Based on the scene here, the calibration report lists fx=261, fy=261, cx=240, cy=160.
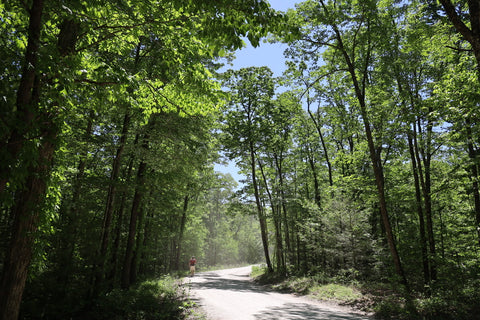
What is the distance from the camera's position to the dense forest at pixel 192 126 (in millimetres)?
3592

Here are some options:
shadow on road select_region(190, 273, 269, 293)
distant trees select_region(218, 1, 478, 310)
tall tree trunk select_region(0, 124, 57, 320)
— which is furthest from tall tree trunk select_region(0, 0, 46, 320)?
shadow on road select_region(190, 273, 269, 293)

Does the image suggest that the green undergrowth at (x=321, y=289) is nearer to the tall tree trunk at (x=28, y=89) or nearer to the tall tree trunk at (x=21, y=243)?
the tall tree trunk at (x=21, y=243)

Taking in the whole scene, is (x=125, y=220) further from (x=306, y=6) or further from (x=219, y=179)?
(x=306, y=6)

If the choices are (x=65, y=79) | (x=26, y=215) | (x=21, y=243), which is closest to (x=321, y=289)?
(x=21, y=243)

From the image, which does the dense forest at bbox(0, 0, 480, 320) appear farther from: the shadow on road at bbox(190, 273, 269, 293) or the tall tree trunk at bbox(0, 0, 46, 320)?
the shadow on road at bbox(190, 273, 269, 293)

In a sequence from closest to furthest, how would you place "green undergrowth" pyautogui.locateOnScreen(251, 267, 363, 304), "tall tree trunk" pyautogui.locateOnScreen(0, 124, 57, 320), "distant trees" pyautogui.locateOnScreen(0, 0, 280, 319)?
1. "distant trees" pyautogui.locateOnScreen(0, 0, 280, 319)
2. "tall tree trunk" pyautogui.locateOnScreen(0, 124, 57, 320)
3. "green undergrowth" pyautogui.locateOnScreen(251, 267, 363, 304)

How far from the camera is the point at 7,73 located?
3576 millimetres

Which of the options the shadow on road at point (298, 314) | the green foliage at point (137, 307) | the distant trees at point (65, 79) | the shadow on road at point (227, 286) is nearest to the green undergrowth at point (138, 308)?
the green foliage at point (137, 307)

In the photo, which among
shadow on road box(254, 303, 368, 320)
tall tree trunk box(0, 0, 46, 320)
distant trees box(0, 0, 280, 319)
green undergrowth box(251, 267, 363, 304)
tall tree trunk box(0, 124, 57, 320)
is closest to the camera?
distant trees box(0, 0, 280, 319)

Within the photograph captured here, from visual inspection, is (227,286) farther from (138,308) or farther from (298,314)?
(298,314)

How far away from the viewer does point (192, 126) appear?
411 inches

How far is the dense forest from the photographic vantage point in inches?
141

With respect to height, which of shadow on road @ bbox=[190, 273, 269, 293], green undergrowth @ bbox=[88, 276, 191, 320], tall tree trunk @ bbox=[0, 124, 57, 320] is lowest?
shadow on road @ bbox=[190, 273, 269, 293]

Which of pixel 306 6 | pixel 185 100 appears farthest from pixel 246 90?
pixel 185 100
